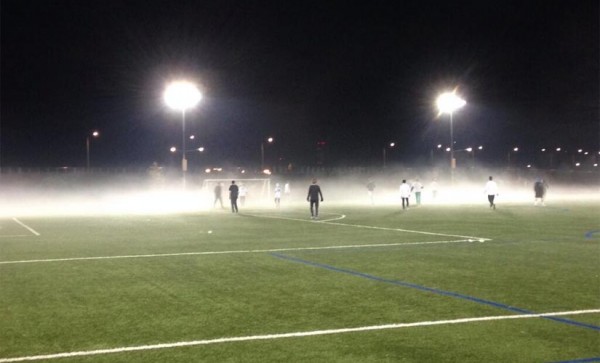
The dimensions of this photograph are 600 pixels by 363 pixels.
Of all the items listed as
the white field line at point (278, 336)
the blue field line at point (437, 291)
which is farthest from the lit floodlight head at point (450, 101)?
the white field line at point (278, 336)

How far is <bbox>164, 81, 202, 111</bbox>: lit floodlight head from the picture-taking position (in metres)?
40.1

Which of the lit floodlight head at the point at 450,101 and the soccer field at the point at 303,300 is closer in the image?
the soccer field at the point at 303,300

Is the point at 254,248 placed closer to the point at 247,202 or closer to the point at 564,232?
the point at 564,232

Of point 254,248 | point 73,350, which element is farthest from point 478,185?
point 73,350

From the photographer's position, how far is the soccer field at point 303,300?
6.58 m

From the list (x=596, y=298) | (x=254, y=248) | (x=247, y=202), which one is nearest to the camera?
(x=596, y=298)

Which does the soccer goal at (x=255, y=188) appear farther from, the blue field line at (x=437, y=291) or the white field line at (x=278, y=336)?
the white field line at (x=278, y=336)

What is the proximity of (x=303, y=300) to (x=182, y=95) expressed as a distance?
32.4 m

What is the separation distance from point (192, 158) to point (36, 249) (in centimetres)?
9853

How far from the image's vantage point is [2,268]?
12766 mm

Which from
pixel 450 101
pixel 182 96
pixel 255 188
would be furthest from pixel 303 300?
pixel 255 188

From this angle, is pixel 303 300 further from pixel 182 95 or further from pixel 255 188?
pixel 255 188

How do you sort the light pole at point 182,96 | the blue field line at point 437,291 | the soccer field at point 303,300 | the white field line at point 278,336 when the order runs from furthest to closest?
the light pole at point 182,96 < the blue field line at point 437,291 < the soccer field at point 303,300 < the white field line at point 278,336

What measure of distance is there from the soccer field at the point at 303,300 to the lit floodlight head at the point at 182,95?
22.9 metres
